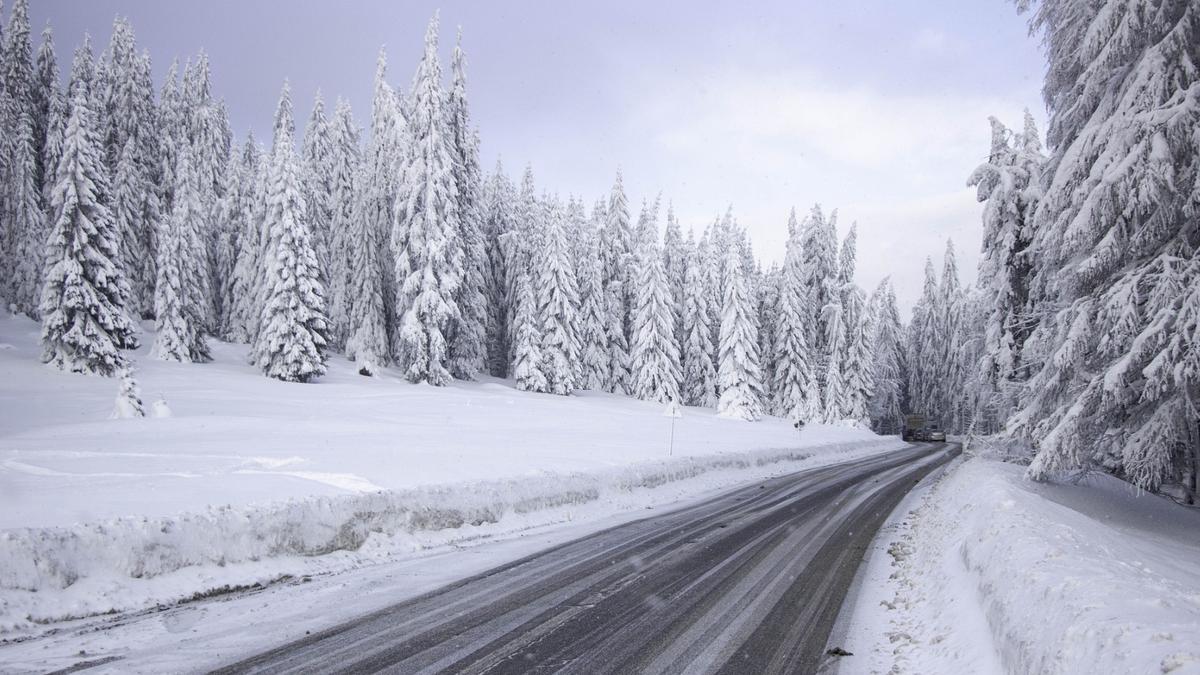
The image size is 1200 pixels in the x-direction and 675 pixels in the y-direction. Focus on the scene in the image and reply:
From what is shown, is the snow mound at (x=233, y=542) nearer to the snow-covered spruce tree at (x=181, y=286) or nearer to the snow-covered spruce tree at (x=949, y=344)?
the snow-covered spruce tree at (x=181, y=286)

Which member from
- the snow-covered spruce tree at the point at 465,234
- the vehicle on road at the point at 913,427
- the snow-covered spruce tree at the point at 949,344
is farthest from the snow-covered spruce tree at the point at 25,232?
the snow-covered spruce tree at the point at 949,344

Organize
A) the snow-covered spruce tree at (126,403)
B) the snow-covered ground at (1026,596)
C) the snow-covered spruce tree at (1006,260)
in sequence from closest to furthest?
the snow-covered ground at (1026,596), the snow-covered spruce tree at (126,403), the snow-covered spruce tree at (1006,260)

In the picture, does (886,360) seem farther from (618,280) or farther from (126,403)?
(126,403)

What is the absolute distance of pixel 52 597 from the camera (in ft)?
18.6

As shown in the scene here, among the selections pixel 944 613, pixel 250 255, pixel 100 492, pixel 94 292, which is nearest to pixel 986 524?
pixel 944 613

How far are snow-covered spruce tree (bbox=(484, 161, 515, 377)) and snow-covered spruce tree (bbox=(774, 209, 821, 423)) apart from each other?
71.9 feet

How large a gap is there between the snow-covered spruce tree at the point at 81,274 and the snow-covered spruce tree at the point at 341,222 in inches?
535

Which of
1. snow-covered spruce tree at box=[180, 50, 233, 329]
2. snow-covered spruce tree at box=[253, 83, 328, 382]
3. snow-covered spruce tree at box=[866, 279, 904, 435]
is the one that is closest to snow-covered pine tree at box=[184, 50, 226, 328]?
snow-covered spruce tree at box=[180, 50, 233, 329]

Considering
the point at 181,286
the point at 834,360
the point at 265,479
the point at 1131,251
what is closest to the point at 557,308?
the point at 181,286

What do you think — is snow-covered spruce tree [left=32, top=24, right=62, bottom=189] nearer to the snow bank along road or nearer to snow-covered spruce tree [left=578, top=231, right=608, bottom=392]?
snow-covered spruce tree [left=578, top=231, right=608, bottom=392]

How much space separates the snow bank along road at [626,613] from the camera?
195 inches

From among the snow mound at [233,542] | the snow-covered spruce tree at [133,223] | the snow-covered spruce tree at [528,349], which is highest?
the snow-covered spruce tree at [133,223]

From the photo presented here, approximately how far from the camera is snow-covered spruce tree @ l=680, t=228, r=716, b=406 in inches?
2056

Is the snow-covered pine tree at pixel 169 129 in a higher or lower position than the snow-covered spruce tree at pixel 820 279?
higher
